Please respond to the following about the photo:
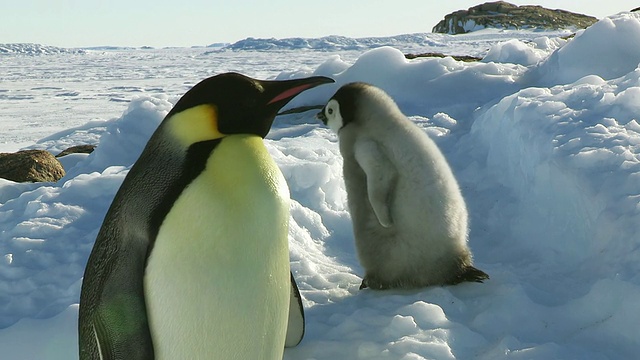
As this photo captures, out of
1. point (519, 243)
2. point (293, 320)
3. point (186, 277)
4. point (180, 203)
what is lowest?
point (519, 243)

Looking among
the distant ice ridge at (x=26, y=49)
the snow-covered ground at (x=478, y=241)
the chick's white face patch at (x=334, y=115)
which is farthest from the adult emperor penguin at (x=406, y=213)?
the distant ice ridge at (x=26, y=49)

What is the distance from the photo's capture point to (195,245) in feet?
5.83

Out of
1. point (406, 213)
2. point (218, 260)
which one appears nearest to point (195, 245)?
point (218, 260)

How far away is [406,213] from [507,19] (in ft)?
116

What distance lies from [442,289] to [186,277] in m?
1.58

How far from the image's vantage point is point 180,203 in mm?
1789

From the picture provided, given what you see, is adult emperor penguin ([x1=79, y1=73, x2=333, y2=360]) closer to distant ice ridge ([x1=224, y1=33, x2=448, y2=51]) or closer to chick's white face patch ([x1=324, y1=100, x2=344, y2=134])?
chick's white face patch ([x1=324, y1=100, x2=344, y2=134])

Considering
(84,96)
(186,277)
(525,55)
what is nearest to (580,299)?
(186,277)

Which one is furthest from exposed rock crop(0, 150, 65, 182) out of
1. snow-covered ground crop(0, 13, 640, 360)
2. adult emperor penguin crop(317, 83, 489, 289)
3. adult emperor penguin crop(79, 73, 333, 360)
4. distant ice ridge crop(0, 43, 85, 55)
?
distant ice ridge crop(0, 43, 85, 55)

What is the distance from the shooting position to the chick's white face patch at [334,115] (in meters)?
3.48

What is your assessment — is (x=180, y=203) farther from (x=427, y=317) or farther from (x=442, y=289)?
(x=442, y=289)

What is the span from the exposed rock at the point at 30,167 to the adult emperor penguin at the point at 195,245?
4961 mm

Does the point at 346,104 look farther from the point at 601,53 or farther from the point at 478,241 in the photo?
the point at 601,53

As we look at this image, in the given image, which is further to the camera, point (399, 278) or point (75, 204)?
point (75, 204)
